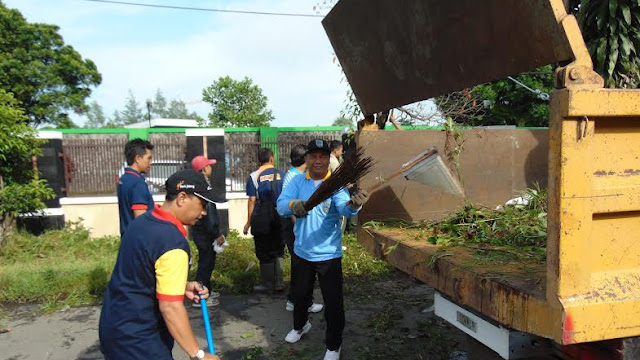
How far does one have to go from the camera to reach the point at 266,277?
539cm

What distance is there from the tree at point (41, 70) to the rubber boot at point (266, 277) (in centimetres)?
1853

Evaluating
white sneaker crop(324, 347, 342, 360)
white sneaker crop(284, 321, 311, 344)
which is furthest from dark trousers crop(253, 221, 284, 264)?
white sneaker crop(324, 347, 342, 360)

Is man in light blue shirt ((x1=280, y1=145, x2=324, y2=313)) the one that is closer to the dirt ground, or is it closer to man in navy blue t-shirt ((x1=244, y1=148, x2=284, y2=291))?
the dirt ground

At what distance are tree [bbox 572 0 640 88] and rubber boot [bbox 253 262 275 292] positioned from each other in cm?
452

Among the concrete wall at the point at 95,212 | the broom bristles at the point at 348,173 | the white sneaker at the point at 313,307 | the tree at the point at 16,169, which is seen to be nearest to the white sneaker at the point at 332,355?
the white sneaker at the point at 313,307

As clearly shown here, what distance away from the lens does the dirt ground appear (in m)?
3.81

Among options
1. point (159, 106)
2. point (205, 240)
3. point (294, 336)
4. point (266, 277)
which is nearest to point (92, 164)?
point (205, 240)

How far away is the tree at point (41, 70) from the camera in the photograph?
1953 centimetres

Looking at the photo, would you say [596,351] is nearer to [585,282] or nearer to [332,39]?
[585,282]

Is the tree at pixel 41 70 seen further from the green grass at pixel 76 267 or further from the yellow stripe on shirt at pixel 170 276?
the yellow stripe on shirt at pixel 170 276

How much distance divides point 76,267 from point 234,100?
15902 millimetres

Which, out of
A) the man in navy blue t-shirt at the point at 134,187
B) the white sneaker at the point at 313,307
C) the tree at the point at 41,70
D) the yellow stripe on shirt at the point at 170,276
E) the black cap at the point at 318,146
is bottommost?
the white sneaker at the point at 313,307

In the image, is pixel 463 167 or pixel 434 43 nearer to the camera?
pixel 434 43

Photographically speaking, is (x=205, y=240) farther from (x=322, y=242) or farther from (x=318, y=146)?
(x=318, y=146)
